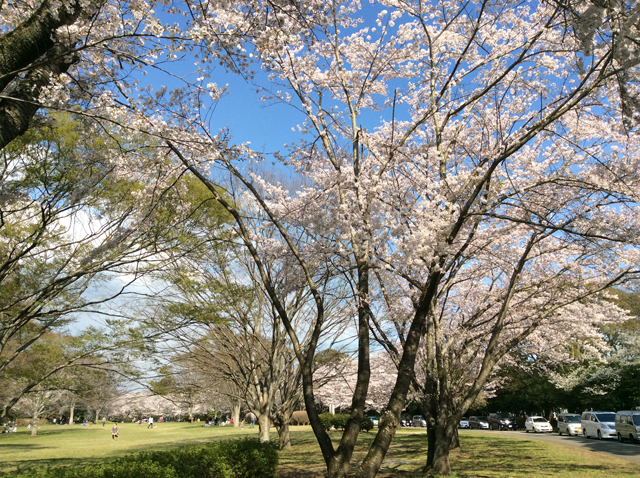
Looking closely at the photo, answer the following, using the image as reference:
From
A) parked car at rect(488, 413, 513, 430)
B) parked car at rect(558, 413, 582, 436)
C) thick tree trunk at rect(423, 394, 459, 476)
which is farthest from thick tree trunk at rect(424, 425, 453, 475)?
parked car at rect(488, 413, 513, 430)

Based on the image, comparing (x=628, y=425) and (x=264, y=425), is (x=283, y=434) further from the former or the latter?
(x=628, y=425)

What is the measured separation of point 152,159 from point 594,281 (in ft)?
34.0

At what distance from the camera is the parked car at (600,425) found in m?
19.8

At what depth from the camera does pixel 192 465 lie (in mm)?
6676

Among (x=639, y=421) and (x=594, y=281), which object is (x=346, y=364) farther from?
(x=639, y=421)

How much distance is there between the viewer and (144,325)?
11680mm

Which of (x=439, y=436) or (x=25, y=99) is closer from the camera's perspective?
(x=25, y=99)

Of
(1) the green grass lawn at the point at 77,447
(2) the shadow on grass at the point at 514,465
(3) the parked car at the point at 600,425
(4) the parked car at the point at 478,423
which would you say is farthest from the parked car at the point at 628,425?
(4) the parked car at the point at 478,423

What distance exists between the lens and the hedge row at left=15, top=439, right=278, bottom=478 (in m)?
5.30

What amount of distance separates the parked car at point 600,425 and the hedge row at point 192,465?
59.8 feet

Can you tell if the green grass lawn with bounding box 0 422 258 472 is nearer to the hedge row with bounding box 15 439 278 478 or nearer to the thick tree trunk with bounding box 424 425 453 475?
the hedge row with bounding box 15 439 278 478

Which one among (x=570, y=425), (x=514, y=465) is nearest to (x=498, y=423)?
(x=570, y=425)

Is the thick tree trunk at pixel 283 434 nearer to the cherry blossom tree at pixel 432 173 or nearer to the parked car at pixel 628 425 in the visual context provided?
the cherry blossom tree at pixel 432 173

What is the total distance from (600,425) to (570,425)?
11.8ft
